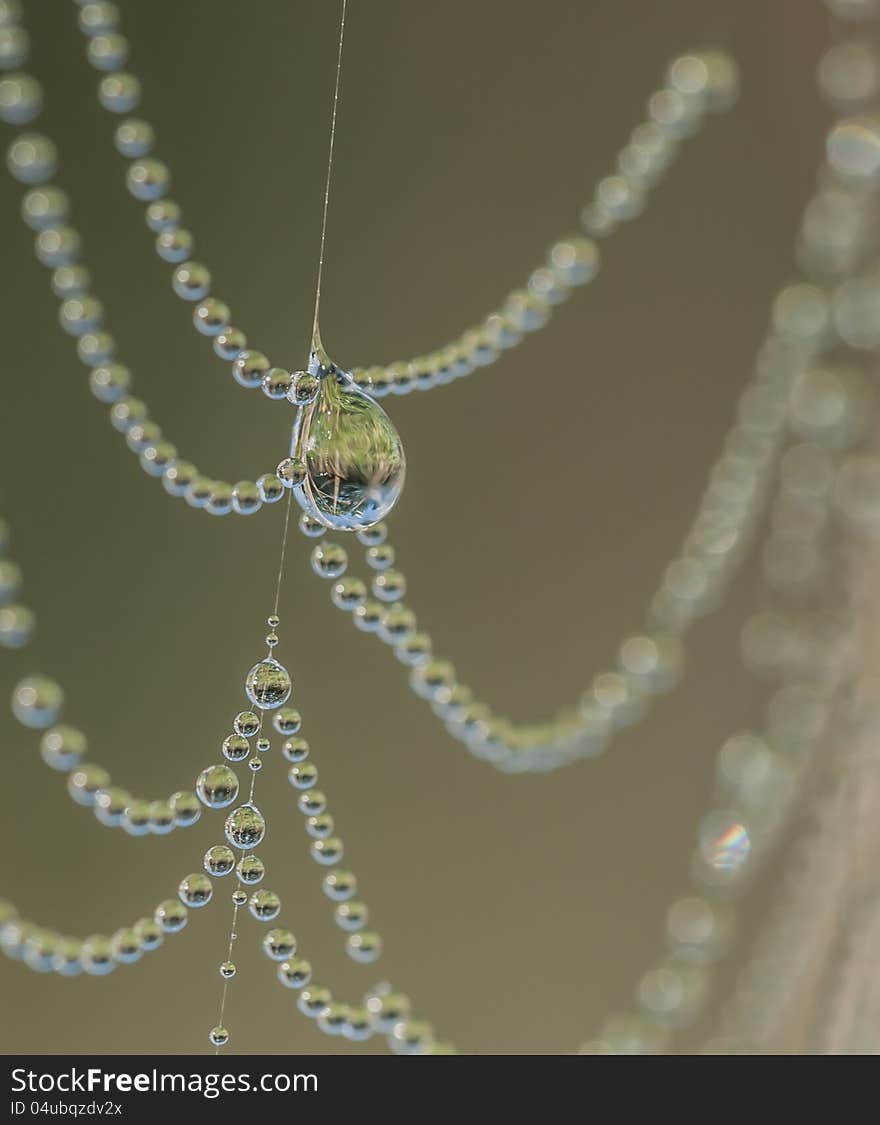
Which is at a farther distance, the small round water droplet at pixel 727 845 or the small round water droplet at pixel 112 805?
the small round water droplet at pixel 727 845

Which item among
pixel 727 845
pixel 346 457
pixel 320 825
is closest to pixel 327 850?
pixel 320 825

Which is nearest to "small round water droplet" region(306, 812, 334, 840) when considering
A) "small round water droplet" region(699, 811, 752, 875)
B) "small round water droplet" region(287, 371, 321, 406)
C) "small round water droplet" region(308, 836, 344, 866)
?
"small round water droplet" region(308, 836, 344, 866)

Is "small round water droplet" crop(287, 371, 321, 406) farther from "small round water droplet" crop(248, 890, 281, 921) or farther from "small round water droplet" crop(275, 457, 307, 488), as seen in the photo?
"small round water droplet" crop(248, 890, 281, 921)

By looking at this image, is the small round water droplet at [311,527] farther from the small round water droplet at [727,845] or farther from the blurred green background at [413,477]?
the small round water droplet at [727,845]

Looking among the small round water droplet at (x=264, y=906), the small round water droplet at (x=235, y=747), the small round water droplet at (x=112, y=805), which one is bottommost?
the small round water droplet at (x=264, y=906)

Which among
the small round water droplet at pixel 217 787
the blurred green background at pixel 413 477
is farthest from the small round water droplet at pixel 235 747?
the blurred green background at pixel 413 477

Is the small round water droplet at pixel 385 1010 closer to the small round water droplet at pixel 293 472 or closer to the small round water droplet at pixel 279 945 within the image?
the small round water droplet at pixel 279 945

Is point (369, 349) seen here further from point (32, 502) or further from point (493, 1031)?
point (493, 1031)

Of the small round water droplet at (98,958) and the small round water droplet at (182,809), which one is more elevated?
the small round water droplet at (182,809)
